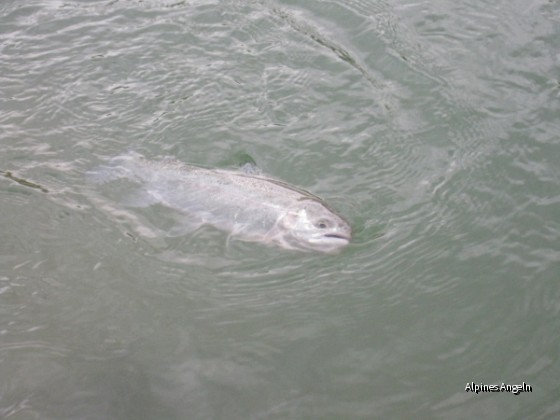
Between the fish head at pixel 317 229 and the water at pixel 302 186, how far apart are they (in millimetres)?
141

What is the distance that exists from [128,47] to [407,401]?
6998mm

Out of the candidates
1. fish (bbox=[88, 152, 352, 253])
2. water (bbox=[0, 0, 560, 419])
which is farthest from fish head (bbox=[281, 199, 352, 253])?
water (bbox=[0, 0, 560, 419])

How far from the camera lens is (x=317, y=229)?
250 inches

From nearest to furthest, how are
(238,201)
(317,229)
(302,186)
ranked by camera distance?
(317,229)
(238,201)
(302,186)

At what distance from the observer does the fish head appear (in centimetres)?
634

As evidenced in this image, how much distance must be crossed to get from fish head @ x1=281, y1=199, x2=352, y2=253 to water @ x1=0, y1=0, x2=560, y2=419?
141 mm

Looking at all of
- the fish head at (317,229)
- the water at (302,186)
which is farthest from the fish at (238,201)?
the water at (302,186)

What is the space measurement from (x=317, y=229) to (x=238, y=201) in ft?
3.27

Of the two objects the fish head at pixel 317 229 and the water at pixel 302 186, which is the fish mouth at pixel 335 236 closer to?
the fish head at pixel 317 229

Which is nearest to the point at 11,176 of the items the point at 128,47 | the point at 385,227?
the point at 128,47

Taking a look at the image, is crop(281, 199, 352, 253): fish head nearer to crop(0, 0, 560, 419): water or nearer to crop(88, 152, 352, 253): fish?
crop(88, 152, 352, 253): fish

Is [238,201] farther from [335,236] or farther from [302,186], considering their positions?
[335,236]

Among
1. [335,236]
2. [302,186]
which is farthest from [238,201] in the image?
[335,236]

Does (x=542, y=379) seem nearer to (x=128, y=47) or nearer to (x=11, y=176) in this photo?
(x=11, y=176)
